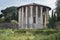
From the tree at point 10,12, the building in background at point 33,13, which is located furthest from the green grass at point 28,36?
the tree at point 10,12

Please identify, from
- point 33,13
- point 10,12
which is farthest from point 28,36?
point 10,12

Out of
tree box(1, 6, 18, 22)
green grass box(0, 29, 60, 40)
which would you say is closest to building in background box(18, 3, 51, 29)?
tree box(1, 6, 18, 22)

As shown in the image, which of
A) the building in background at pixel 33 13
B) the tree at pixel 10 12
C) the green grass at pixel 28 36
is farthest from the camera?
the tree at pixel 10 12

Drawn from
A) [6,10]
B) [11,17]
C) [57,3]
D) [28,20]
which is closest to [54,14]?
[57,3]

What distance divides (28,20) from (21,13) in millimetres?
1920

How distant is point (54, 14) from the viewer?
1410 inches

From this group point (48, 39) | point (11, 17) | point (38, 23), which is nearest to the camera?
Answer: point (48, 39)

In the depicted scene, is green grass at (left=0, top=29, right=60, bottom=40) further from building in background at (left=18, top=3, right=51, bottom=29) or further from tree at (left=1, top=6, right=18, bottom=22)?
tree at (left=1, top=6, right=18, bottom=22)

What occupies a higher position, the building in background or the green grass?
the building in background

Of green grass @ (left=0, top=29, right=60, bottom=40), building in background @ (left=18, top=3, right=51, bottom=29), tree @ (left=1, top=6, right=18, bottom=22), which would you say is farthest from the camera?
tree @ (left=1, top=6, right=18, bottom=22)

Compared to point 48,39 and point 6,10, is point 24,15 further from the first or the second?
point 48,39

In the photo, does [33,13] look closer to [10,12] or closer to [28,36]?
[10,12]

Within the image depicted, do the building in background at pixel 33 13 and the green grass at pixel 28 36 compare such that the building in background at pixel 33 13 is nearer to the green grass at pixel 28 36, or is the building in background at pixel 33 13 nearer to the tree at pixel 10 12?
the tree at pixel 10 12

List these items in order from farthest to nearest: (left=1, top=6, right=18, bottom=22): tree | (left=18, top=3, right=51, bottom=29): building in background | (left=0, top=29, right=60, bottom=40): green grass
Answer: (left=1, top=6, right=18, bottom=22): tree < (left=18, top=3, right=51, bottom=29): building in background < (left=0, top=29, right=60, bottom=40): green grass
